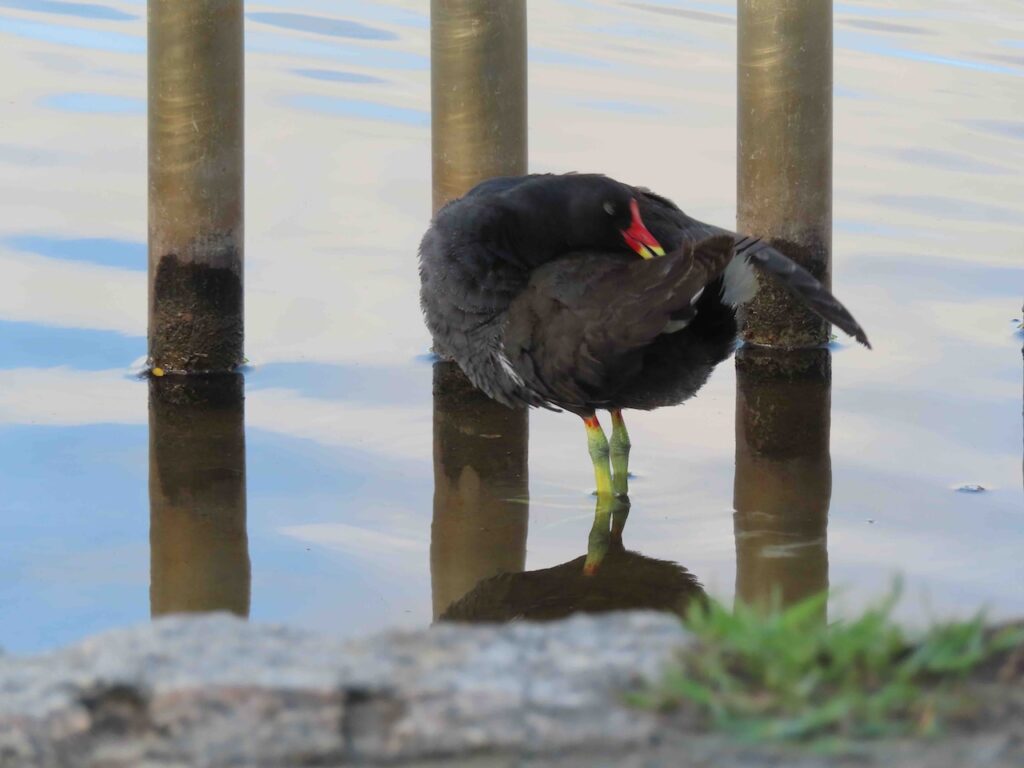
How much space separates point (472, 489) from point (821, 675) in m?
3.60

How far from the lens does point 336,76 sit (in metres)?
11.2

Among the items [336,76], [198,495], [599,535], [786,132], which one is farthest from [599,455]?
[336,76]

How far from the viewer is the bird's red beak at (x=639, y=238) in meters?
5.73

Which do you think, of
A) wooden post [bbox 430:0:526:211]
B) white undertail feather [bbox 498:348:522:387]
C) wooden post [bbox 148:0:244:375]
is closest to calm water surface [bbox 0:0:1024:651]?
wooden post [bbox 148:0:244:375]

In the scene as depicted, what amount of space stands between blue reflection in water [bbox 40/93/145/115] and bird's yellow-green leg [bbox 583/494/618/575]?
17.7ft

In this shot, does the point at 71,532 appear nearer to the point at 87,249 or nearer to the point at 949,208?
the point at 87,249

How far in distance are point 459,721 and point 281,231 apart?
255 inches

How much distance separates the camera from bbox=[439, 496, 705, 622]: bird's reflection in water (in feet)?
16.9

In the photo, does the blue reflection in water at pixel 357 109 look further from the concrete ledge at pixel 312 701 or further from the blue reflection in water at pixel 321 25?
the concrete ledge at pixel 312 701

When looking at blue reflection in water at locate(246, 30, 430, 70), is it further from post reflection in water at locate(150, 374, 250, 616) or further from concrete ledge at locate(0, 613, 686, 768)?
concrete ledge at locate(0, 613, 686, 768)

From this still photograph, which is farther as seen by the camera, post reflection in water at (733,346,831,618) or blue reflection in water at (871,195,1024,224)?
blue reflection in water at (871,195,1024,224)

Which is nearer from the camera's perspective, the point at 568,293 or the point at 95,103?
the point at 568,293

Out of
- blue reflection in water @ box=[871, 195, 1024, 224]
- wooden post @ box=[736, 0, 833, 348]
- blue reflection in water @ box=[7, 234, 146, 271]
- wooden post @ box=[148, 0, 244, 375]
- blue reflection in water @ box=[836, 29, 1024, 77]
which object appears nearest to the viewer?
wooden post @ box=[148, 0, 244, 375]

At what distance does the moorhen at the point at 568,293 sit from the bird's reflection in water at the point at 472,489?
0.44 metres
